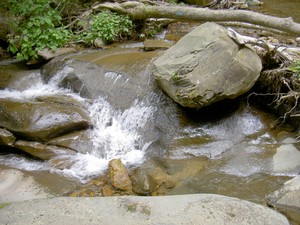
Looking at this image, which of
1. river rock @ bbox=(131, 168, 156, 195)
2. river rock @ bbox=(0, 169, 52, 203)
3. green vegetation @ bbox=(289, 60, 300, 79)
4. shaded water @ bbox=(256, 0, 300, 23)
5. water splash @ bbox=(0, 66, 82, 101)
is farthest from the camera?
shaded water @ bbox=(256, 0, 300, 23)

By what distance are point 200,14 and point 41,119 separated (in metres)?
3.28

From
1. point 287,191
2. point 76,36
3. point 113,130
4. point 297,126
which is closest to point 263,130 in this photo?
point 297,126

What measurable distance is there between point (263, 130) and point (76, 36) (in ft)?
14.3

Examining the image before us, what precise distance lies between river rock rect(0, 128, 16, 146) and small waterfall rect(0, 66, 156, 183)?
0.20m

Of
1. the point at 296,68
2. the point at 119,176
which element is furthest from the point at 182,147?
the point at 296,68

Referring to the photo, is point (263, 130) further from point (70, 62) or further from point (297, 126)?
point (70, 62)

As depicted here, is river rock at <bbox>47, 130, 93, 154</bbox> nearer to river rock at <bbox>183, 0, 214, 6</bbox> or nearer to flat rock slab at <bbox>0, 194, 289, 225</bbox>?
flat rock slab at <bbox>0, 194, 289, 225</bbox>

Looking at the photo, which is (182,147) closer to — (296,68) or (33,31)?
(296,68)

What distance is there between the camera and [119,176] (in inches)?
181

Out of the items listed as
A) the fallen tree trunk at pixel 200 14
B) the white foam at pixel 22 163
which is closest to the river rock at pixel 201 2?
the fallen tree trunk at pixel 200 14

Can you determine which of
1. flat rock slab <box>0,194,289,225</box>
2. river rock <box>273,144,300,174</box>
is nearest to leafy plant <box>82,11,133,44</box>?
river rock <box>273,144,300,174</box>

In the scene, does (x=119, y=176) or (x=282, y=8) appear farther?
(x=282, y=8)

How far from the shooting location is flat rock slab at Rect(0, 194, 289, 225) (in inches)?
117

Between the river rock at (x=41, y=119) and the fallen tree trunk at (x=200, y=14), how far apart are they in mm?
2644
